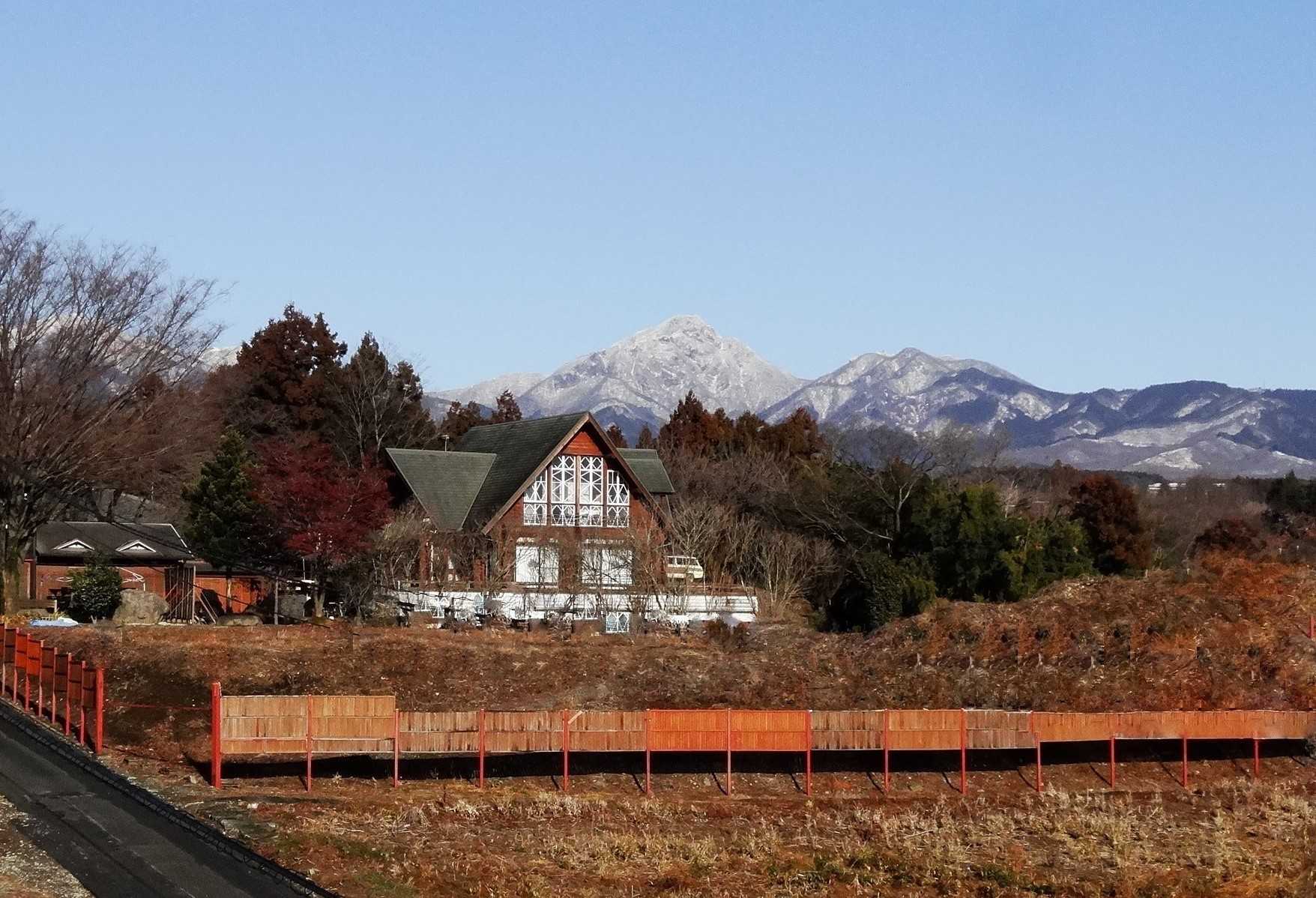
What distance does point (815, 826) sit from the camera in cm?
2502

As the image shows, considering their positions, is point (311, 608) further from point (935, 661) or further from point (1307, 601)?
point (1307, 601)

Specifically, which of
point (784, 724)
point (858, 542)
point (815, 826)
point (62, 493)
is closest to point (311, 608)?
point (62, 493)

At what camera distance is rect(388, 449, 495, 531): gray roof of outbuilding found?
5250cm

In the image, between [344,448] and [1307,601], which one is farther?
[344,448]

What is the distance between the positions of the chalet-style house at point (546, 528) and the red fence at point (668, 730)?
1527cm

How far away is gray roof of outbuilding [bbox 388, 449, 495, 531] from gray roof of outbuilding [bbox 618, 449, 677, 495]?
5.40 m

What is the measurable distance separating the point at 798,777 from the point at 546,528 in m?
21.5

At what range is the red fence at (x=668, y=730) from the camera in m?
26.3

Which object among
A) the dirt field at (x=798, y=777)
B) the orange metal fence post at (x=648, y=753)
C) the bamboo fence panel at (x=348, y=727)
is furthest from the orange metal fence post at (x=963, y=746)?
the bamboo fence panel at (x=348, y=727)

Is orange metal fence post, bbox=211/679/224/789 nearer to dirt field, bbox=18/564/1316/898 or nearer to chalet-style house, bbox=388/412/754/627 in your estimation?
dirt field, bbox=18/564/1316/898

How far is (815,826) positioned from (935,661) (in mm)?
13845

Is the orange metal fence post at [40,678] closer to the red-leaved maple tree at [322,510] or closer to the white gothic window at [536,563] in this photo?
the red-leaved maple tree at [322,510]

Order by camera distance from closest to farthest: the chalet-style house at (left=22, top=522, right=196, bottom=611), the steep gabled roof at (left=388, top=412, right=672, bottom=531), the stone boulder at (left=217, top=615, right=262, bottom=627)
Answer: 1. the stone boulder at (left=217, top=615, right=262, bottom=627)
2. the steep gabled roof at (left=388, top=412, right=672, bottom=531)
3. the chalet-style house at (left=22, top=522, right=196, bottom=611)

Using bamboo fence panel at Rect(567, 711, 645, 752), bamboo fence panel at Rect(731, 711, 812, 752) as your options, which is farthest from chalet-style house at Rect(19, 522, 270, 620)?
bamboo fence panel at Rect(731, 711, 812, 752)
